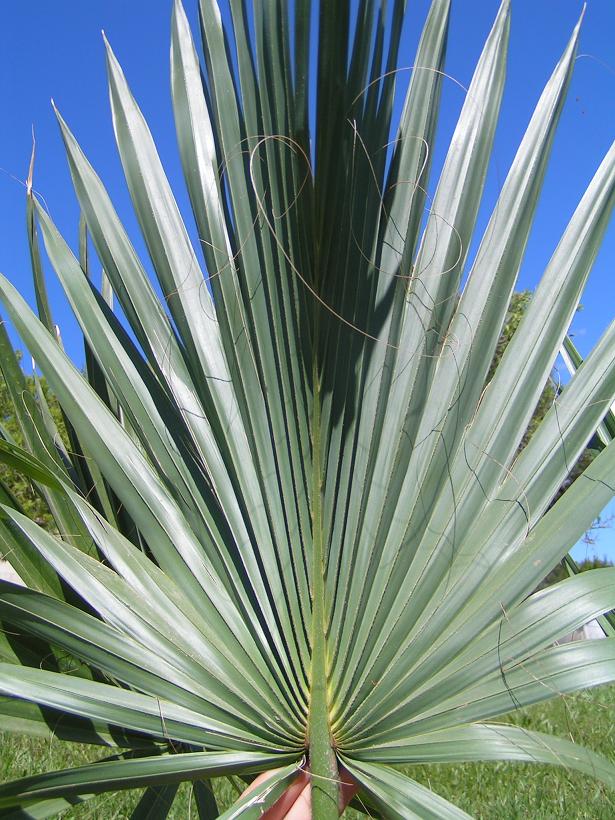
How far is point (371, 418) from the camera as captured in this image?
133cm

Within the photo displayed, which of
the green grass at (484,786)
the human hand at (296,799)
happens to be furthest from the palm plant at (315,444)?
the green grass at (484,786)

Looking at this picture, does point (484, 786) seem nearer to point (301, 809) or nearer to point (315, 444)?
point (301, 809)

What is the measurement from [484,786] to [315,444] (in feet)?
9.90

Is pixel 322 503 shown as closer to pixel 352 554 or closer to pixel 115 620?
pixel 352 554

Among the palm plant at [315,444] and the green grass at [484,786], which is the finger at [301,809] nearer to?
the palm plant at [315,444]

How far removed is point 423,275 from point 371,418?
0.88 feet

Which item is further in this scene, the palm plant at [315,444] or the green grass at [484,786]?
the green grass at [484,786]

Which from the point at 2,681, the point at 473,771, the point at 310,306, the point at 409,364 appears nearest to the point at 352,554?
the point at 409,364

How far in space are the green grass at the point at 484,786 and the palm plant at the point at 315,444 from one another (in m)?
1.94

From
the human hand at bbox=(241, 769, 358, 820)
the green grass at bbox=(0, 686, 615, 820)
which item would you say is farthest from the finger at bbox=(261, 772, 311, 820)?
the green grass at bbox=(0, 686, 615, 820)

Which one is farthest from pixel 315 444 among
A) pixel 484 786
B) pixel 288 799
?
pixel 484 786

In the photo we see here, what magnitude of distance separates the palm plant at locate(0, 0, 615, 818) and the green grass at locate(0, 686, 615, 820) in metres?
1.94

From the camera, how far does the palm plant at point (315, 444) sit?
113 centimetres

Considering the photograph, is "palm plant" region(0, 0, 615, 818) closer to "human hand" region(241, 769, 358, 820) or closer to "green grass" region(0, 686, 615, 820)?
"human hand" region(241, 769, 358, 820)
